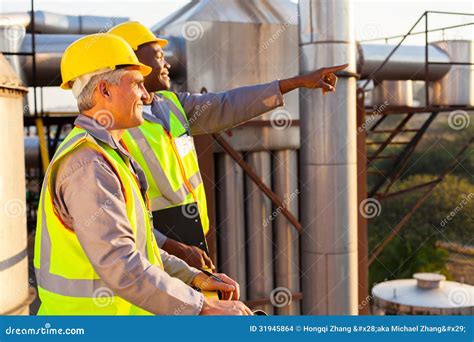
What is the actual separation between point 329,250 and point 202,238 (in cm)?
327

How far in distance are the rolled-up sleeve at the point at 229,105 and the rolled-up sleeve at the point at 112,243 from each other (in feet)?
4.83

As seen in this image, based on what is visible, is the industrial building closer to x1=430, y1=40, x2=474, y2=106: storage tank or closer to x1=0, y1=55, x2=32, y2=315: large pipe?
x1=0, y1=55, x2=32, y2=315: large pipe

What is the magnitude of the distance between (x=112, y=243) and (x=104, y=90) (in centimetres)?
61

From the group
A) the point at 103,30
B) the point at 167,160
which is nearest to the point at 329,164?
the point at 167,160

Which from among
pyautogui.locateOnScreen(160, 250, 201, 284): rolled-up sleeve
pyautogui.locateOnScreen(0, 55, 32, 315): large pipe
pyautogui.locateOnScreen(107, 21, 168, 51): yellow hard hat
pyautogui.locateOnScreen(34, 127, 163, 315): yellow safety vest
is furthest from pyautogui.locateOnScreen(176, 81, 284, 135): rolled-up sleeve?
pyautogui.locateOnScreen(0, 55, 32, 315): large pipe

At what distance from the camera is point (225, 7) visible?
652 centimetres

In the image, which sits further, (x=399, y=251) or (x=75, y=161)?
(x=399, y=251)

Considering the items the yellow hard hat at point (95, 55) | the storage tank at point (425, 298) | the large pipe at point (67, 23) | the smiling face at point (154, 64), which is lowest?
the storage tank at point (425, 298)

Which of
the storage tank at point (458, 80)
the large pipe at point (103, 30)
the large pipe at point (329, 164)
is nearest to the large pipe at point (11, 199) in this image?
the large pipe at point (103, 30)

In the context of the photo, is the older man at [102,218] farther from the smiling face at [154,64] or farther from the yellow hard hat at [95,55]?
the smiling face at [154,64]

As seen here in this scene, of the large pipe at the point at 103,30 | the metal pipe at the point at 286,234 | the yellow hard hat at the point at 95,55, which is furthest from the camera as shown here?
the metal pipe at the point at 286,234

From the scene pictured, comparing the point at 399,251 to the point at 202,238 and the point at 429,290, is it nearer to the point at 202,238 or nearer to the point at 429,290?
the point at 429,290

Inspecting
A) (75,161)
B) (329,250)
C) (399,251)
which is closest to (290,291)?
(329,250)

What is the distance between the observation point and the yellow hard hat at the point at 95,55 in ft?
6.41
